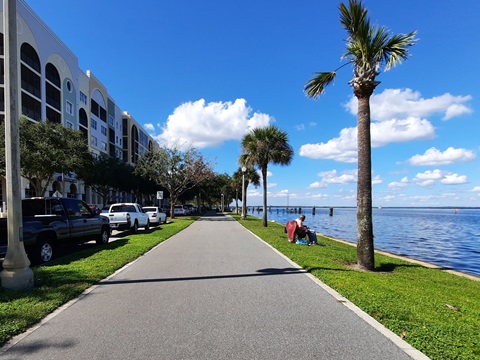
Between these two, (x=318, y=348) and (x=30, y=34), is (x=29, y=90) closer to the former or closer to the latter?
(x=30, y=34)

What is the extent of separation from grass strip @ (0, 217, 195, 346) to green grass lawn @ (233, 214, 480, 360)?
4.85 meters

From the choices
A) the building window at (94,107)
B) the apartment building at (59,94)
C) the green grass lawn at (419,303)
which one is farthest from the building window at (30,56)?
the green grass lawn at (419,303)

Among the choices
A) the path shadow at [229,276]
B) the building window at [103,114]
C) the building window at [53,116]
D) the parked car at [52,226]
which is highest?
the building window at [103,114]

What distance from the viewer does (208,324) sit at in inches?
199

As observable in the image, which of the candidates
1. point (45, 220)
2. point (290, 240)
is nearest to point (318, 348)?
point (45, 220)

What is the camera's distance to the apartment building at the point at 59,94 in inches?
1635

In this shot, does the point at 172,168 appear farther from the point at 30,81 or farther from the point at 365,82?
the point at 365,82

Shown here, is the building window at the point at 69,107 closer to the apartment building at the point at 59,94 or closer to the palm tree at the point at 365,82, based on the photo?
the apartment building at the point at 59,94

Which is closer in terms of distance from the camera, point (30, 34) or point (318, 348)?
point (318, 348)

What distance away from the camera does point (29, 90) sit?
4262 centimetres

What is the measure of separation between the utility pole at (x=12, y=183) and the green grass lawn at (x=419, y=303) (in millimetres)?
5972

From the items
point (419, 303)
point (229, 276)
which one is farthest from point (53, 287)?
point (419, 303)

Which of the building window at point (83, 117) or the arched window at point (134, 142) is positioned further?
the arched window at point (134, 142)

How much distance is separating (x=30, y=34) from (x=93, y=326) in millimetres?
47710
